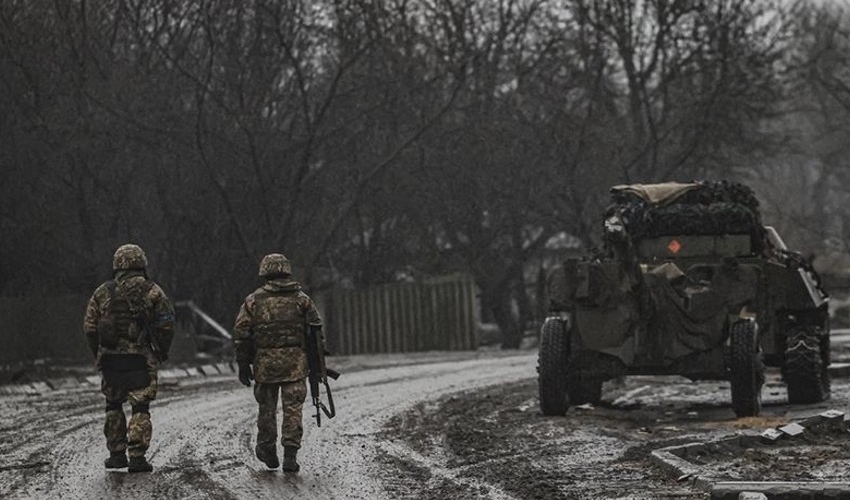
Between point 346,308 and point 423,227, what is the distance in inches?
119

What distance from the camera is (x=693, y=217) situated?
18594mm

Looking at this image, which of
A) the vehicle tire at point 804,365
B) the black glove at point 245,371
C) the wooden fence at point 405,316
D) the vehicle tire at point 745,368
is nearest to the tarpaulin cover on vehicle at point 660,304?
the vehicle tire at point 745,368

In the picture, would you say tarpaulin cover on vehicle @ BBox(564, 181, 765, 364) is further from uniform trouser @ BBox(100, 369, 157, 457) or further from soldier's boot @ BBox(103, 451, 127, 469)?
soldier's boot @ BBox(103, 451, 127, 469)

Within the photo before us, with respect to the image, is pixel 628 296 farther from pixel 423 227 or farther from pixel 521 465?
pixel 423 227

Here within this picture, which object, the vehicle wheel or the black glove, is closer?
the black glove

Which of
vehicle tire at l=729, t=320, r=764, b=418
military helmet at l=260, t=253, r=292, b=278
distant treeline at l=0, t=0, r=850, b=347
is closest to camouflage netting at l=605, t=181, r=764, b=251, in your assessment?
vehicle tire at l=729, t=320, r=764, b=418

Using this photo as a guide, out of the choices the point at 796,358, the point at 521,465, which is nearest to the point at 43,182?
the point at 796,358

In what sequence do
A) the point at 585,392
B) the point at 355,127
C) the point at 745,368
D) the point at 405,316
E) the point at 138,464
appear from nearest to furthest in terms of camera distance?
the point at 138,464 → the point at 745,368 → the point at 585,392 → the point at 355,127 → the point at 405,316

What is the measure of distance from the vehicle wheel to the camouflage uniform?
6.06 m

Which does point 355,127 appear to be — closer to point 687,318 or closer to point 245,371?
point 687,318

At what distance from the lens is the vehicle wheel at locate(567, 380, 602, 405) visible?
17.8 metres

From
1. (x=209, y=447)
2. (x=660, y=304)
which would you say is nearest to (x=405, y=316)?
(x=660, y=304)

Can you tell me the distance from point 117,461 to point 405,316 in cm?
2362

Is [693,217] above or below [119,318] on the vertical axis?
above
